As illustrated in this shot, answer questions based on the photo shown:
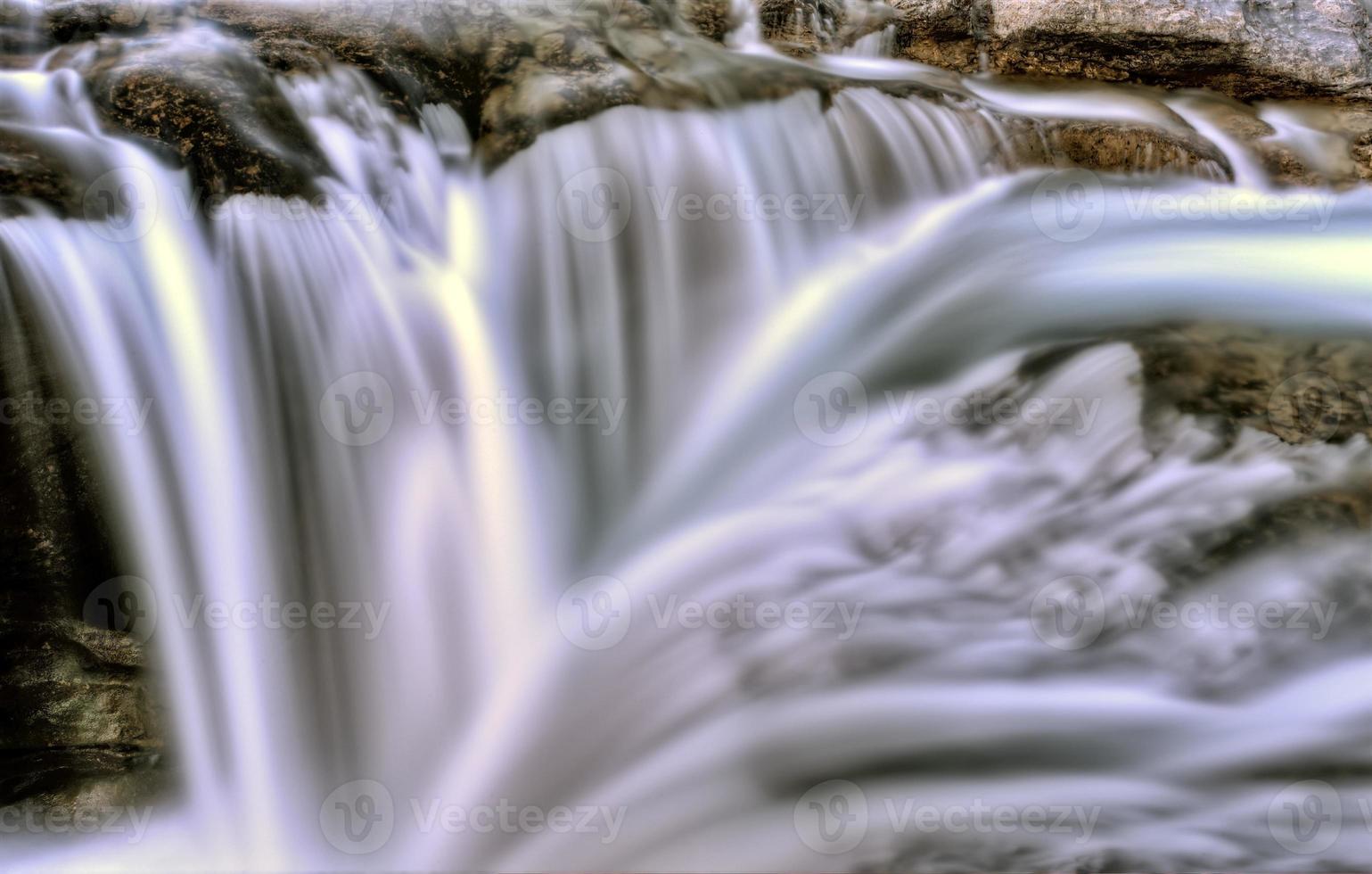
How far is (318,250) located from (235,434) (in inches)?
22.4

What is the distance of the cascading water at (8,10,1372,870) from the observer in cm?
275

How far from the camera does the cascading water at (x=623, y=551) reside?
275 centimetres

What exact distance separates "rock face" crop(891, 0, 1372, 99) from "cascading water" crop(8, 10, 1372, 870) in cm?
176

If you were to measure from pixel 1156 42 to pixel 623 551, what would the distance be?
3.31 metres

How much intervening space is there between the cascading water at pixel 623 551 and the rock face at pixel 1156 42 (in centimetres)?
176

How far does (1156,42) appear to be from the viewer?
4664mm

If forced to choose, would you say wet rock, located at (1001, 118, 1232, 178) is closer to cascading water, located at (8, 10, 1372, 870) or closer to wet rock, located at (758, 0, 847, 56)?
cascading water, located at (8, 10, 1372, 870)

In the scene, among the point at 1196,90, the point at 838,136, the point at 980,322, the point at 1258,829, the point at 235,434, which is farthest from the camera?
the point at 1196,90

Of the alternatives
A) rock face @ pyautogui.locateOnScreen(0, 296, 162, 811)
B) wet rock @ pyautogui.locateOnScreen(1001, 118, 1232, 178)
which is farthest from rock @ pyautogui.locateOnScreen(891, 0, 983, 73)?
rock face @ pyautogui.locateOnScreen(0, 296, 162, 811)

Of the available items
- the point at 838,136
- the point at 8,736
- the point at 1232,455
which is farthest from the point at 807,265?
the point at 8,736

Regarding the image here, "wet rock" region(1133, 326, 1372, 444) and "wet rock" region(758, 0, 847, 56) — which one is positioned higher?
"wet rock" region(758, 0, 847, 56)

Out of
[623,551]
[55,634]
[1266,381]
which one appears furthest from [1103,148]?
[55,634]

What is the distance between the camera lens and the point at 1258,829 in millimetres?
2643

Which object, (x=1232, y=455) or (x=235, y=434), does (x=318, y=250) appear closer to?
(x=235, y=434)
